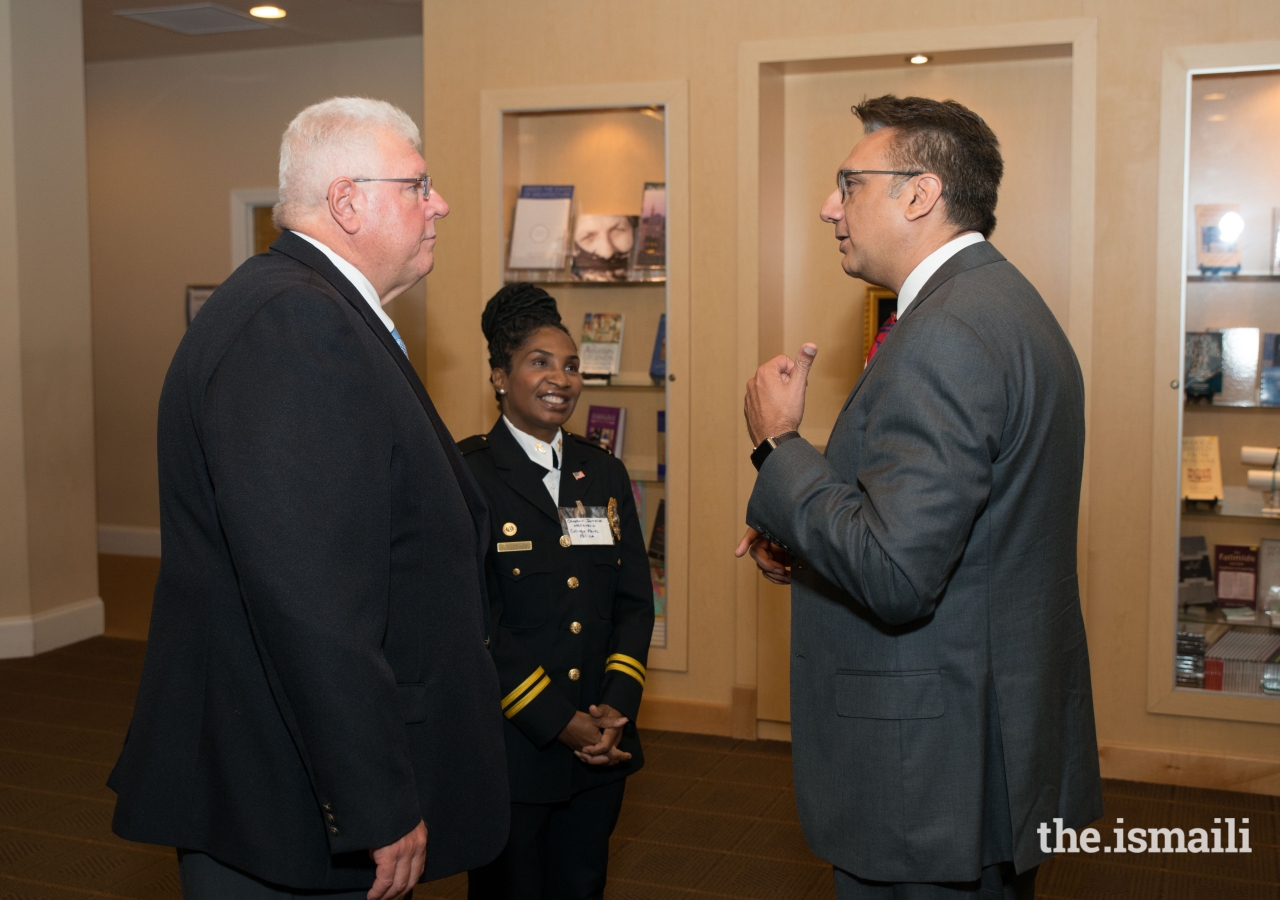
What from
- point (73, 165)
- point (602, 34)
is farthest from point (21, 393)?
point (602, 34)

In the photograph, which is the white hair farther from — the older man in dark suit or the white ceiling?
the white ceiling

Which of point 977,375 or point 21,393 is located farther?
point 21,393

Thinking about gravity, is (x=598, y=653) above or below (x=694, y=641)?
above

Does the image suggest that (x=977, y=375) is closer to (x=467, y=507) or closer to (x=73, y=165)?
(x=467, y=507)

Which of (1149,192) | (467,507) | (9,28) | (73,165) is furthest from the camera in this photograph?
(73,165)

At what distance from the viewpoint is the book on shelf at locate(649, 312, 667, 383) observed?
15.0 feet

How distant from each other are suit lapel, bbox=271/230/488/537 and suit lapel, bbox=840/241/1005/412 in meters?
0.62

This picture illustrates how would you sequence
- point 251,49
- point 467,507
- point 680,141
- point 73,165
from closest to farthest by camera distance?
point 467,507, point 680,141, point 73,165, point 251,49

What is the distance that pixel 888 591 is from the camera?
1524mm

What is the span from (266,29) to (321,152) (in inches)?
249

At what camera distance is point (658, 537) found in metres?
4.61

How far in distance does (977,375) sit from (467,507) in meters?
0.79

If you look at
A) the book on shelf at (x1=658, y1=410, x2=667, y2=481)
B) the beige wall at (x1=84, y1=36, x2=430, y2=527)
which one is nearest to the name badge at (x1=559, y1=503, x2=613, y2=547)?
the book on shelf at (x1=658, y1=410, x2=667, y2=481)

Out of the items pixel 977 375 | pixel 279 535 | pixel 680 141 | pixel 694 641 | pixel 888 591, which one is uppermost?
pixel 680 141
